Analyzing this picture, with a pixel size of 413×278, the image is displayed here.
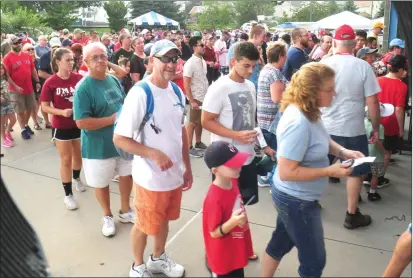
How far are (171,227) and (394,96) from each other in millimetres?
2119

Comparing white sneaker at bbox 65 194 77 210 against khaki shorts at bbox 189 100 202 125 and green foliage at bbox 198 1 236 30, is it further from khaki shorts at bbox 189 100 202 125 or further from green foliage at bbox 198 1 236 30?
khaki shorts at bbox 189 100 202 125

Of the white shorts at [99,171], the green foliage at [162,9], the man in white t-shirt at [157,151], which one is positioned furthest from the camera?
the white shorts at [99,171]

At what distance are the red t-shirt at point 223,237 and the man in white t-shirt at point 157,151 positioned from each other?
0.15 m

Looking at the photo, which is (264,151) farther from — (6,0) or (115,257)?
(6,0)

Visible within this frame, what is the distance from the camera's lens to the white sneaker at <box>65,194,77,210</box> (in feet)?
5.98

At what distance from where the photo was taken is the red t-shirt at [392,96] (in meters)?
3.00

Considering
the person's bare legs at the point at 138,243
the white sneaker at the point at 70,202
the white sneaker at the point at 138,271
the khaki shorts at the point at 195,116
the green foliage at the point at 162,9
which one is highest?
the green foliage at the point at 162,9

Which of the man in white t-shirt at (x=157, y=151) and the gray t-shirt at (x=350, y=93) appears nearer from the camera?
the man in white t-shirt at (x=157, y=151)

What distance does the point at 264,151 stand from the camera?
204cm

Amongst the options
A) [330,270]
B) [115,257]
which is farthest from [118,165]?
[330,270]

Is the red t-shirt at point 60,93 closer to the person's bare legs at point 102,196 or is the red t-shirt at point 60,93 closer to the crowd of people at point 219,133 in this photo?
the crowd of people at point 219,133

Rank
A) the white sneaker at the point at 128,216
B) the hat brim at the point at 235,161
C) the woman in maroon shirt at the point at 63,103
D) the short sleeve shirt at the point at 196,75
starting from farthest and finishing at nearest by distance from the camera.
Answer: the short sleeve shirt at the point at 196,75, the woman in maroon shirt at the point at 63,103, the white sneaker at the point at 128,216, the hat brim at the point at 235,161

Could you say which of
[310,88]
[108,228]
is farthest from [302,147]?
[108,228]

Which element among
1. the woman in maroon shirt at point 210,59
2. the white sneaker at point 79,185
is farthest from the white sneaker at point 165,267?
the woman in maroon shirt at point 210,59
